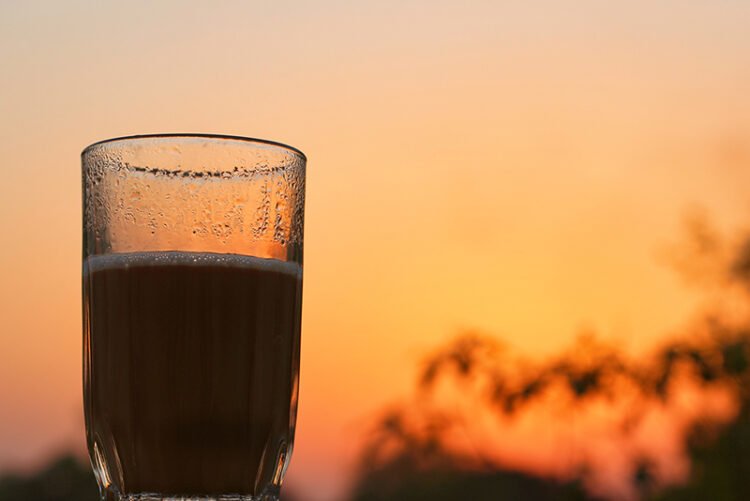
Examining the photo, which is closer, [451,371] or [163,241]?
[163,241]

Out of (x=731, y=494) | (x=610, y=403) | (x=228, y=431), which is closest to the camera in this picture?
(x=228, y=431)

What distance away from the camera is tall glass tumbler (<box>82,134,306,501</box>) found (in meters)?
1.16

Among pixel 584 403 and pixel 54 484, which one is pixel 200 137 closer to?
pixel 584 403

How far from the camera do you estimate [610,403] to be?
5094 millimetres

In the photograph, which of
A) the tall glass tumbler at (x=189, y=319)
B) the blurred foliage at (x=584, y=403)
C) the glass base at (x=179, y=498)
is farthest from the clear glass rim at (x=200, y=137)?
the blurred foliage at (x=584, y=403)

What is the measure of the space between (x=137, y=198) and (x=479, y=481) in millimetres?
7061

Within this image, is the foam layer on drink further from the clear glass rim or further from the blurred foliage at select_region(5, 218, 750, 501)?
the blurred foliage at select_region(5, 218, 750, 501)

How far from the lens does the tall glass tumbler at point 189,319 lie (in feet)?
3.81

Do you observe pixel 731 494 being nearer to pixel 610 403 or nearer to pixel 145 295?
pixel 610 403

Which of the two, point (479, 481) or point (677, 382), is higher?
point (677, 382)

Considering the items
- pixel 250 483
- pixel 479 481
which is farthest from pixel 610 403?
pixel 250 483

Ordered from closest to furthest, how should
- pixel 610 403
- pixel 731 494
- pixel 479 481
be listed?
pixel 610 403
pixel 731 494
pixel 479 481

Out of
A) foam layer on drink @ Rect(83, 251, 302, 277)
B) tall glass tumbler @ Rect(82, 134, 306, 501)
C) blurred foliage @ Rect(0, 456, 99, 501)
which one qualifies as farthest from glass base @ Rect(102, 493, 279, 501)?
blurred foliage @ Rect(0, 456, 99, 501)

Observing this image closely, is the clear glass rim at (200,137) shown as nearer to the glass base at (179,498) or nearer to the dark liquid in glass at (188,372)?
the dark liquid in glass at (188,372)
